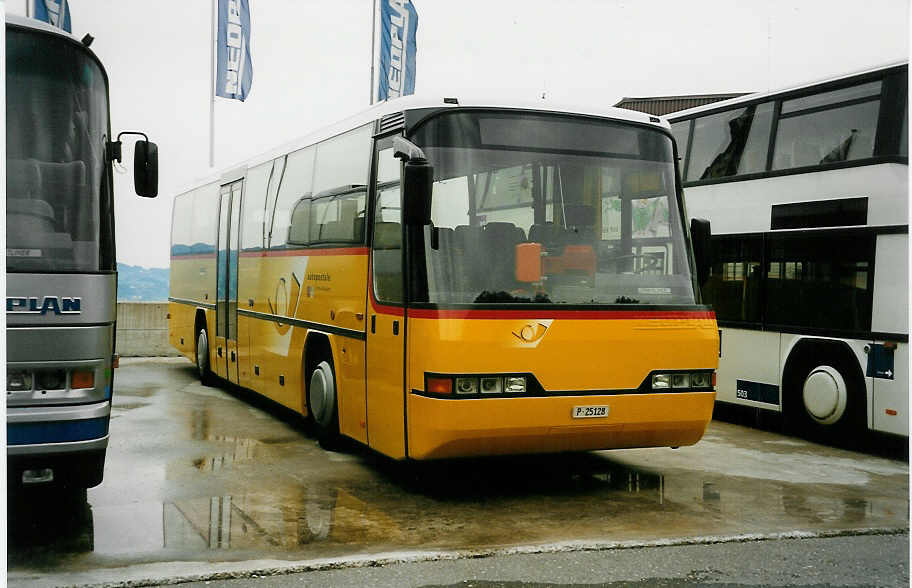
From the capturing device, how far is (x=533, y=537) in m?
6.75

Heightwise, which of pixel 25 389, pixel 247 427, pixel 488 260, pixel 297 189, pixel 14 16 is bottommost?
pixel 247 427

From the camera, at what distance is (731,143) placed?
1241 cm

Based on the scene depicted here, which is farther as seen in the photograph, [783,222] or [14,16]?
[783,222]

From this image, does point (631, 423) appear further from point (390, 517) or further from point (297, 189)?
point (297, 189)

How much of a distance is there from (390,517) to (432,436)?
628 millimetres

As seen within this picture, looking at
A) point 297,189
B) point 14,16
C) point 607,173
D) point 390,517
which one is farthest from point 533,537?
point 297,189

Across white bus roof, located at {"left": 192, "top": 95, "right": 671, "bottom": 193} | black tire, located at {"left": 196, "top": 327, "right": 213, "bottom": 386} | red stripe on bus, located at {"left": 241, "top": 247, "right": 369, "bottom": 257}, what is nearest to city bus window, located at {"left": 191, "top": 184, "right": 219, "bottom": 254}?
black tire, located at {"left": 196, "top": 327, "right": 213, "bottom": 386}

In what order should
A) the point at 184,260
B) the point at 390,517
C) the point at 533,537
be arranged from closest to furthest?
the point at 533,537, the point at 390,517, the point at 184,260

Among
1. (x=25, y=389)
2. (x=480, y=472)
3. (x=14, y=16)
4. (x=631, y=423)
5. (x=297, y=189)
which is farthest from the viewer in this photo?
(x=297, y=189)

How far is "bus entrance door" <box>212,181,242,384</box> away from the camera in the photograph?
13.1m

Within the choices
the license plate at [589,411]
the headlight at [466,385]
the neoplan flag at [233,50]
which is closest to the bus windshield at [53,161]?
the headlight at [466,385]

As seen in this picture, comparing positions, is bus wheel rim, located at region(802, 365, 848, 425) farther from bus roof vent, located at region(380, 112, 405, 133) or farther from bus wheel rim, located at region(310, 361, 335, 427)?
bus roof vent, located at region(380, 112, 405, 133)

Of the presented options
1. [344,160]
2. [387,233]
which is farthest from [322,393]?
[344,160]

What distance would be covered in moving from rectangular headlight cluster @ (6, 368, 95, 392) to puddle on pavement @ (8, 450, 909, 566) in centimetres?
99
